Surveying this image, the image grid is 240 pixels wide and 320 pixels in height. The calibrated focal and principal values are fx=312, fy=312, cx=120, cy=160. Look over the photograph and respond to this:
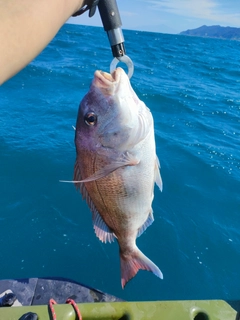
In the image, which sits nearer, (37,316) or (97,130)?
(97,130)

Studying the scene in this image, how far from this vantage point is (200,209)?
546 cm

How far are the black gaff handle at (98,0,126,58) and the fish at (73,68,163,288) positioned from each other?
0.36 feet

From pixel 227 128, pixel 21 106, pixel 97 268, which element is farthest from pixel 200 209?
pixel 21 106

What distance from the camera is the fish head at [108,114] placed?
1646 mm

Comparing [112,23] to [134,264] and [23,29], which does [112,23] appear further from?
[134,264]

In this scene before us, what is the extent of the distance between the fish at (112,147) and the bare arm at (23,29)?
1.91ft

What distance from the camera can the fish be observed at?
1.64 metres

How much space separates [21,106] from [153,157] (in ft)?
25.8

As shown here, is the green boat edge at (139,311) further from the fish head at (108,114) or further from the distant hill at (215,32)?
the distant hill at (215,32)

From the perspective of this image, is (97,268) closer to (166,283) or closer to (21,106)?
(166,283)

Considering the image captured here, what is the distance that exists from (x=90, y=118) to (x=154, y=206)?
396 centimetres

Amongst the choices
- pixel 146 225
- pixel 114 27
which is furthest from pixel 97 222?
pixel 114 27

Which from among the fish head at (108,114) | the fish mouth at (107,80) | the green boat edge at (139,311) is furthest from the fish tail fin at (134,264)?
the fish mouth at (107,80)

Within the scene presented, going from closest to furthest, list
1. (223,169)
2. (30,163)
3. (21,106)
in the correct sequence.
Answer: (30,163), (223,169), (21,106)
